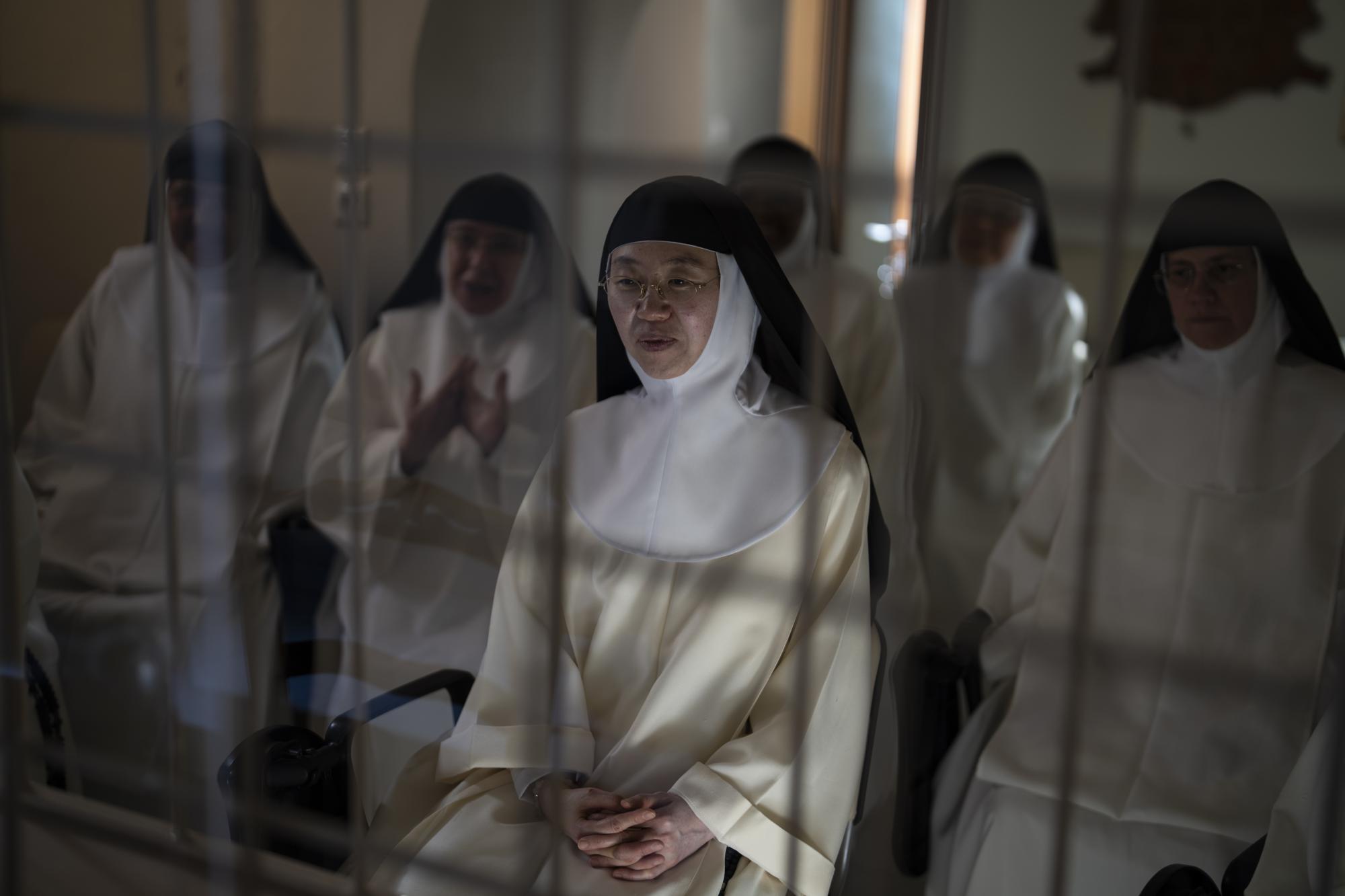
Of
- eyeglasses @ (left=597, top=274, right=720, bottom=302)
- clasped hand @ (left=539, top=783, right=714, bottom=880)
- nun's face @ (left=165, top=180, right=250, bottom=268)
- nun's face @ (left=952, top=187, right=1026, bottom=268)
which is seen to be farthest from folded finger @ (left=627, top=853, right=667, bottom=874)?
nun's face @ (left=165, top=180, right=250, bottom=268)

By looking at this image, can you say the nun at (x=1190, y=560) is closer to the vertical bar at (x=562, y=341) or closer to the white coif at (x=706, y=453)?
the white coif at (x=706, y=453)

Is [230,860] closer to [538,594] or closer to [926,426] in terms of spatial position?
[538,594]

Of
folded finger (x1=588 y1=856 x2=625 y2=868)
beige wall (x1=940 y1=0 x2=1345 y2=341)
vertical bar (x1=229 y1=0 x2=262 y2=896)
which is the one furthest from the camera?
vertical bar (x1=229 y1=0 x2=262 y2=896)

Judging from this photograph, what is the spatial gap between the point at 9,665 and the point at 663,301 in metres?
1.28

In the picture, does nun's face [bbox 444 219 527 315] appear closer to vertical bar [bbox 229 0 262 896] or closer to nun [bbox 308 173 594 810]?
nun [bbox 308 173 594 810]

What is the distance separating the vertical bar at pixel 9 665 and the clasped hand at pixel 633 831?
1020mm

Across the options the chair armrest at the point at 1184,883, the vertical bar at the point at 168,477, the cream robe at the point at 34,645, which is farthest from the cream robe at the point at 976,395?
the cream robe at the point at 34,645

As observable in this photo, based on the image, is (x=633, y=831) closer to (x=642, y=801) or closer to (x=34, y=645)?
(x=642, y=801)

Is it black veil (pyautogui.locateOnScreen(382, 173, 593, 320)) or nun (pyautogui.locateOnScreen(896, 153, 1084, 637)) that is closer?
nun (pyautogui.locateOnScreen(896, 153, 1084, 637))

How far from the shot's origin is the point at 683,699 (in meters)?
1.20

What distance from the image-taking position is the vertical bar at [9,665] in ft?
5.46

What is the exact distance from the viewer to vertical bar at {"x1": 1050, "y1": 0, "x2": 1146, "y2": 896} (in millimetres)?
964

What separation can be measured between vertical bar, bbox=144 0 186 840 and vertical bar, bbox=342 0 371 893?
318 mm

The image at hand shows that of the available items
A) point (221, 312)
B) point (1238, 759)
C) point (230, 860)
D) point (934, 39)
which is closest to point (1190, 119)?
point (934, 39)
